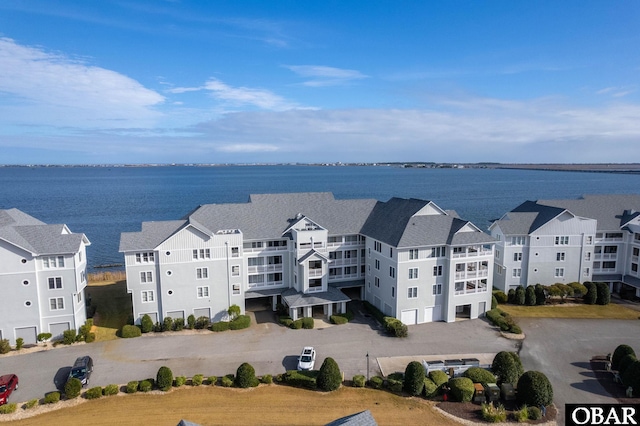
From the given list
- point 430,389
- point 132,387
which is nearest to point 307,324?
point 430,389

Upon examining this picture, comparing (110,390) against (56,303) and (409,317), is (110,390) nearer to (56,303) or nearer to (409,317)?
(56,303)

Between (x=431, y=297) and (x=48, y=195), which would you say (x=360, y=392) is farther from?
(x=48, y=195)

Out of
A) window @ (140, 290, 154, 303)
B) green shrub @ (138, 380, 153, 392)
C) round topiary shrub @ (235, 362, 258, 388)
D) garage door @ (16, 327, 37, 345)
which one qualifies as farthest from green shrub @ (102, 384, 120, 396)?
garage door @ (16, 327, 37, 345)

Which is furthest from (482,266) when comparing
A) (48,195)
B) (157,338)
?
(48,195)

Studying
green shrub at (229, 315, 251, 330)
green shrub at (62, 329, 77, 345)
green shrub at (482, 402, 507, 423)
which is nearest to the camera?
green shrub at (482, 402, 507, 423)

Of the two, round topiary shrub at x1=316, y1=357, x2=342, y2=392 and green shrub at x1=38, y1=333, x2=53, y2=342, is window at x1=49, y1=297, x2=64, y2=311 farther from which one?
round topiary shrub at x1=316, y1=357, x2=342, y2=392

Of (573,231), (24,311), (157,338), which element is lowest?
(157,338)
